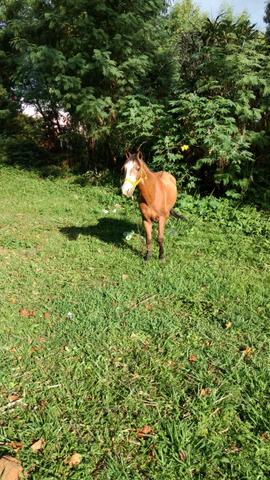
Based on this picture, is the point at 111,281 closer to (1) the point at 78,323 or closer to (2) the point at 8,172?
(1) the point at 78,323

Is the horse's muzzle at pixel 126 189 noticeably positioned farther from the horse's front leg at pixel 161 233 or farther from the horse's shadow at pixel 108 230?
the horse's shadow at pixel 108 230

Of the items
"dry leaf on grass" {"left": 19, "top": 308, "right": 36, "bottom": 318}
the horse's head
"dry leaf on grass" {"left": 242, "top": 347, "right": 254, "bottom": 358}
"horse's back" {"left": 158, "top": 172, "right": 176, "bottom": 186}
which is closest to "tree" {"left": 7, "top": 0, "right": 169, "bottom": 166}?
"horse's back" {"left": 158, "top": 172, "right": 176, "bottom": 186}

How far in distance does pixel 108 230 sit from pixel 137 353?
3.66 metres

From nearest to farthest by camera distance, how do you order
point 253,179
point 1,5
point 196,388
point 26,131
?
point 196,388 → point 253,179 → point 1,5 → point 26,131

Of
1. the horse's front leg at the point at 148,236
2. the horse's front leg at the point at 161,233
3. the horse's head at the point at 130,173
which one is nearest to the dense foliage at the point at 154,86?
the horse's front leg at the point at 161,233

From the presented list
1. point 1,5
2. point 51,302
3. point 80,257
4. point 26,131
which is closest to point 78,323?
point 51,302

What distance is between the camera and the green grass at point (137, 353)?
105 inches

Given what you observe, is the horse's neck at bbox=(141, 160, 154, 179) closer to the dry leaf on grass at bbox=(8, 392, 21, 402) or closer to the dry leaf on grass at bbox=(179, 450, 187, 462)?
the dry leaf on grass at bbox=(8, 392, 21, 402)

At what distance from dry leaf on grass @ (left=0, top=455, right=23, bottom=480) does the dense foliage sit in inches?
245

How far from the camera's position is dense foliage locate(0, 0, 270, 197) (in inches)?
303

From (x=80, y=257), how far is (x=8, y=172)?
7.18 metres

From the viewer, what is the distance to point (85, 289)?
4.91m

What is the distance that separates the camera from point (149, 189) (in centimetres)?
521

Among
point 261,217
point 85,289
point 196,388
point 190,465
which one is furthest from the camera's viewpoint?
point 261,217
